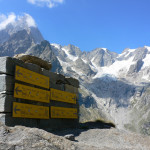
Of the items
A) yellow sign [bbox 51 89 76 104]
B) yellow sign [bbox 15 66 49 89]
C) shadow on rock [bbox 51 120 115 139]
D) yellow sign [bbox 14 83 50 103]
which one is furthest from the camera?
yellow sign [bbox 51 89 76 104]

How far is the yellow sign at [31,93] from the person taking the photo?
1129cm

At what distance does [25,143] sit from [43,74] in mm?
8811

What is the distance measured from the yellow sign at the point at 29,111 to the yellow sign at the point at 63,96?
1.34 meters

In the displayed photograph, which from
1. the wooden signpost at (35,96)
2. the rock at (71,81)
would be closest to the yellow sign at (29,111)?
the wooden signpost at (35,96)

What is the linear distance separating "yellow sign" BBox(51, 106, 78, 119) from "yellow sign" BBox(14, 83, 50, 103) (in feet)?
3.54

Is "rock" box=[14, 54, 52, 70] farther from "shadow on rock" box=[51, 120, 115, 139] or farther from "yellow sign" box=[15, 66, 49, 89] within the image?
"shadow on rock" box=[51, 120, 115, 139]

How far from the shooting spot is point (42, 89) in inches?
527

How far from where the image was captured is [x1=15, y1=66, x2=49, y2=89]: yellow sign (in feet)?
37.8

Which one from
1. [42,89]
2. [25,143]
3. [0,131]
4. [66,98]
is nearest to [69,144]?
[25,143]

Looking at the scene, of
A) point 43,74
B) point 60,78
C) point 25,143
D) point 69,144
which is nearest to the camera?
point 25,143

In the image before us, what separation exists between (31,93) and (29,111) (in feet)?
3.68

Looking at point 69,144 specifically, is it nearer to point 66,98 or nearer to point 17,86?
point 17,86

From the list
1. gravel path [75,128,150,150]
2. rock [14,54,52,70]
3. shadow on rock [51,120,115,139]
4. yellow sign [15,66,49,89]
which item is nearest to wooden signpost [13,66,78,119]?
yellow sign [15,66,49,89]

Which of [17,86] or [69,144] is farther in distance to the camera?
[17,86]
